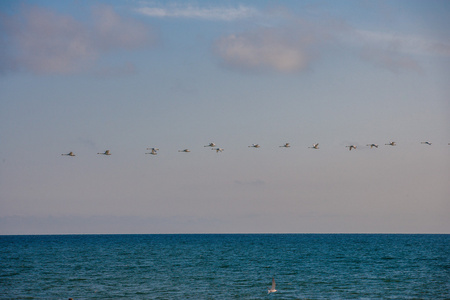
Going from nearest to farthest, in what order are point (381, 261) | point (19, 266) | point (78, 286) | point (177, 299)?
point (177, 299)
point (78, 286)
point (19, 266)
point (381, 261)

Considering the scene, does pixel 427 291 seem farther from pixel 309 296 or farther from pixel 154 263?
pixel 154 263

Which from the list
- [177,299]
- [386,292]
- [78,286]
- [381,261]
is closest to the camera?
[177,299]

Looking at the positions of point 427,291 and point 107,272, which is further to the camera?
point 107,272

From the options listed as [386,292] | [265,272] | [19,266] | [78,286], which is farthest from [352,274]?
[19,266]

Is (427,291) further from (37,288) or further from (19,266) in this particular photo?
(19,266)

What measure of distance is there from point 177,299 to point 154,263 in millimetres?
36871

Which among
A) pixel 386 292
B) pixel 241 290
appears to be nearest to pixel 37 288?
pixel 241 290

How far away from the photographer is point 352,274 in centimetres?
6644

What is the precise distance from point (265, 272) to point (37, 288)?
28069mm

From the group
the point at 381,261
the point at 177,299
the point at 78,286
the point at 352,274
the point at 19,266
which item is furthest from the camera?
the point at 381,261

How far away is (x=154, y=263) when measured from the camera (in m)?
83.7

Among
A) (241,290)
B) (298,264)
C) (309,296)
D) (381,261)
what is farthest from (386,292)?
(381,261)

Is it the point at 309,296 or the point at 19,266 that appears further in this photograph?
the point at 19,266

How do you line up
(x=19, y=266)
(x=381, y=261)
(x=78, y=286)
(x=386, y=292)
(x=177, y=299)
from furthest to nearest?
1. (x=381, y=261)
2. (x=19, y=266)
3. (x=78, y=286)
4. (x=386, y=292)
5. (x=177, y=299)
